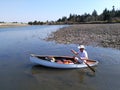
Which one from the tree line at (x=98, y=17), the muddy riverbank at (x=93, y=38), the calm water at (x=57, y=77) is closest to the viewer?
the calm water at (x=57, y=77)

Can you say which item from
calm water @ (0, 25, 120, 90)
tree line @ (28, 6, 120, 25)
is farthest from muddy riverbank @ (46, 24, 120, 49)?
tree line @ (28, 6, 120, 25)

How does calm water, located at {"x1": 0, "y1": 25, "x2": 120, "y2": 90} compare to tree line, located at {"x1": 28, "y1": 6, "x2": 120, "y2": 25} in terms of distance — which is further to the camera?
tree line, located at {"x1": 28, "y1": 6, "x2": 120, "y2": 25}

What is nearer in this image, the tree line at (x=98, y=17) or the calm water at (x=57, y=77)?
the calm water at (x=57, y=77)

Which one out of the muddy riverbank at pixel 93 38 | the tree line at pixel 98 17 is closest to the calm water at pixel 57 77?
the muddy riverbank at pixel 93 38

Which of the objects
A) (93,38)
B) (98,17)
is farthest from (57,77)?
(98,17)

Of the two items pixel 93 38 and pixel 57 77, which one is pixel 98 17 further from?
pixel 57 77

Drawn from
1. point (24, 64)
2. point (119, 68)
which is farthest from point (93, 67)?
point (24, 64)

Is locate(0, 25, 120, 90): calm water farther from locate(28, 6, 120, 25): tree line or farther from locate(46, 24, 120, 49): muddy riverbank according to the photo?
locate(28, 6, 120, 25): tree line

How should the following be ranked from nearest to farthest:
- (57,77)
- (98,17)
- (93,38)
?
(57,77), (93,38), (98,17)

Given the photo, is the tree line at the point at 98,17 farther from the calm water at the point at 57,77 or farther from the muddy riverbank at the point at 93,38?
the calm water at the point at 57,77

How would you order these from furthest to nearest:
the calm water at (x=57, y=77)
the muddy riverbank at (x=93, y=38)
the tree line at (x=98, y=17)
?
the tree line at (x=98, y=17), the muddy riverbank at (x=93, y=38), the calm water at (x=57, y=77)

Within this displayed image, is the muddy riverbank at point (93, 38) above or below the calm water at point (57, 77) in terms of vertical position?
above

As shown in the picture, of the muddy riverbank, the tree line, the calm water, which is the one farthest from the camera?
the tree line

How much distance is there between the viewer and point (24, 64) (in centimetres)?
1752
